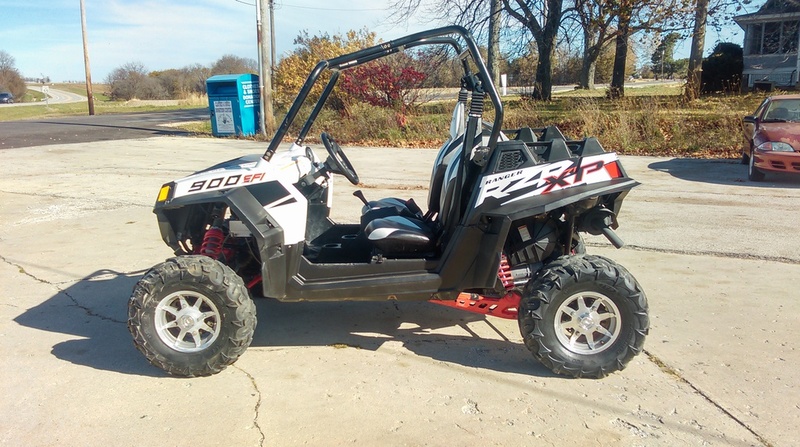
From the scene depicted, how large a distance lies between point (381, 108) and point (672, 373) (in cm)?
1536

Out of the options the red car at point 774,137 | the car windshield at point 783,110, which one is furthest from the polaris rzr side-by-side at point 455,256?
the car windshield at point 783,110

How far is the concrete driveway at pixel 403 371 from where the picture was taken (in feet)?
10.3

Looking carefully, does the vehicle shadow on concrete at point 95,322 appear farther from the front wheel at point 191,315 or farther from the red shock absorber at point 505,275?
the red shock absorber at point 505,275

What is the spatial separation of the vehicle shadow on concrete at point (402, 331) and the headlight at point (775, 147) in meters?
7.76

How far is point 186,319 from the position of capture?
3.66m

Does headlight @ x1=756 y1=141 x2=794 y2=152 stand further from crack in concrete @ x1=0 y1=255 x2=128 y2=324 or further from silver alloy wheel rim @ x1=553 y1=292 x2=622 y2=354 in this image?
crack in concrete @ x1=0 y1=255 x2=128 y2=324

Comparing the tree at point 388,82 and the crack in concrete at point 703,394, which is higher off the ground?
the tree at point 388,82

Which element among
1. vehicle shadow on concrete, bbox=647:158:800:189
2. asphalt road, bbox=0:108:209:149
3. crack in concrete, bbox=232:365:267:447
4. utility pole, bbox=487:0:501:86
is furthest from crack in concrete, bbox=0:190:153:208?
utility pole, bbox=487:0:501:86

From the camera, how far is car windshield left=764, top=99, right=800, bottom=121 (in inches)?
417

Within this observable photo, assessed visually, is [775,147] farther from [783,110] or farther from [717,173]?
[717,173]

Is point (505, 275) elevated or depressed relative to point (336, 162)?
depressed

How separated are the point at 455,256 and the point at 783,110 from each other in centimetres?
966

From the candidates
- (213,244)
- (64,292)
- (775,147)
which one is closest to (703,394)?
(213,244)

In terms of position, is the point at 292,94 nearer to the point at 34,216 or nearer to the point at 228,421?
the point at 34,216
